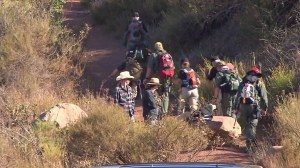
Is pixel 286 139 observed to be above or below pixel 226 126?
below

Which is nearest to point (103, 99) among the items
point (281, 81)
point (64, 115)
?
point (64, 115)

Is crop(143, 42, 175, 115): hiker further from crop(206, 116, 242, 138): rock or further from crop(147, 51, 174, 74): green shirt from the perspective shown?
crop(206, 116, 242, 138): rock

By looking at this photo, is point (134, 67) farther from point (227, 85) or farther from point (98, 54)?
point (98, 54)

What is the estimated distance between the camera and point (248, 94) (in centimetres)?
1230

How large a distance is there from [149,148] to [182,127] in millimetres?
603

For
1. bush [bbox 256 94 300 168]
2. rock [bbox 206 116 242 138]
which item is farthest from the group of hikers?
bush [bbox 256 94 300 168]

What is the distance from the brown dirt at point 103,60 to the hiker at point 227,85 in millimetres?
1402

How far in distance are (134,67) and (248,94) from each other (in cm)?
651

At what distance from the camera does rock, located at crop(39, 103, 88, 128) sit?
12812 mm

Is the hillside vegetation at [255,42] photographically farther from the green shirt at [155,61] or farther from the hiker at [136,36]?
the hiker at [136,36]

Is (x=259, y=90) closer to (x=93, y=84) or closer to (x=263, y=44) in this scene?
(x=263, y=44)

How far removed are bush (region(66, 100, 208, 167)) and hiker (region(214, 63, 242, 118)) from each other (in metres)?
2.49

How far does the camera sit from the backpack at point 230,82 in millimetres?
14055

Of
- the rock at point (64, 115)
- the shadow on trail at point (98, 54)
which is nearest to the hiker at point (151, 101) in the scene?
the rock at point (64, 115)
